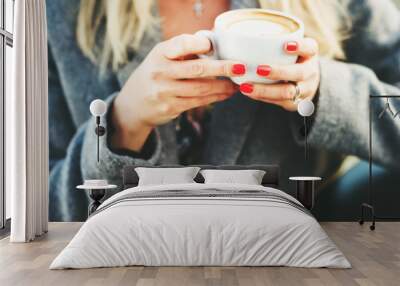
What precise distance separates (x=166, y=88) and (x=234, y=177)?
63.3 inches

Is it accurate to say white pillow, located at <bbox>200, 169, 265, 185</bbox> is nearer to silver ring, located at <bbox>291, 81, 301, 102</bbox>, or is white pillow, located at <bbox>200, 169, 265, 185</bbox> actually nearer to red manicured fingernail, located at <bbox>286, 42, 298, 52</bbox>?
silver ring, located at <bbox>291, 81, 301, 102</bbox>

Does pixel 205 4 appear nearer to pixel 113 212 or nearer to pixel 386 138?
pixel 386 138

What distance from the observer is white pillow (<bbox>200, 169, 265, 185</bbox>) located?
733 cm

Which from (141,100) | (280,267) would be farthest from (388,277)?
(141,100)

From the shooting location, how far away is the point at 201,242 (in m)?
5.02

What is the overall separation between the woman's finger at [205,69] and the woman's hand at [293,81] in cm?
25

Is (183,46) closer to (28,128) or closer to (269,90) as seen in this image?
(269,90)

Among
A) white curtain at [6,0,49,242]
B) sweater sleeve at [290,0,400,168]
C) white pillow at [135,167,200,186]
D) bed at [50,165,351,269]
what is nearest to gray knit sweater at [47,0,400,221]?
sweater sleeve at [290,0,400,168]

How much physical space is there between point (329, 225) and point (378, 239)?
1189 mm

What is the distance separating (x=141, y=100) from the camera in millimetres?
8125

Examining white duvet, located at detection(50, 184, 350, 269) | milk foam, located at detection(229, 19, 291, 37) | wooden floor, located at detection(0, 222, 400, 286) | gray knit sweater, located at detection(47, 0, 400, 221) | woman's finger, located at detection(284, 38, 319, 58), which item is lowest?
wooden floor, located at detection(0, 222, 400, 286)

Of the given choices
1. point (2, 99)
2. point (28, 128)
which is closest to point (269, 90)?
point (28, 128)

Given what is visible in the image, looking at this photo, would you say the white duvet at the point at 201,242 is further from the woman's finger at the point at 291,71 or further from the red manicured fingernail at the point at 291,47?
the red manicured fingernail at the point at 291,47

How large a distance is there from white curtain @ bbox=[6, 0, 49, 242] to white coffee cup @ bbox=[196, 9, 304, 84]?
89.6 inches
